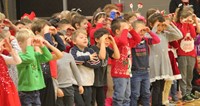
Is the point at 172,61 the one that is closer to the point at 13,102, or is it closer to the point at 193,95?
the point at 193,95

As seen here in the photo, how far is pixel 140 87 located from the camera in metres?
5.80

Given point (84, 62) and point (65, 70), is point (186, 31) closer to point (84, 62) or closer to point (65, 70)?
point (84, 62)

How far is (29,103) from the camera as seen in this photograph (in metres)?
4.22

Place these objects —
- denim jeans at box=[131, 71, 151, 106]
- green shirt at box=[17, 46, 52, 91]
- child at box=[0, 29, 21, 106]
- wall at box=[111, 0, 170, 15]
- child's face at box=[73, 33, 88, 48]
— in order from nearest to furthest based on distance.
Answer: child at box=[0, 29, 21, 106] < green shirt at box=[17, 46, 52, 91] < child's face at box=[73, 33, 88, 48] < denim jeans at box=[131, 71, 151, 106] < wall at box=[111, 0, 170, 15]

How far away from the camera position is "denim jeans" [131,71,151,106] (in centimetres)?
567

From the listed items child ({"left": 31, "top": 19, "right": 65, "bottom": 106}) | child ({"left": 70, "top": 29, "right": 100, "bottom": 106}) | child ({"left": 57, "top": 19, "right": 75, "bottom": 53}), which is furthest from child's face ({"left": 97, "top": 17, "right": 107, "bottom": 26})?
child ({"left": 31, "top": 19, "right": 65, "bottom": 106})

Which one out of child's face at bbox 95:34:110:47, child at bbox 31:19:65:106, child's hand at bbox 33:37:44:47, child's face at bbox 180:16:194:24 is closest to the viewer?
child's hand at bbox 33:37:44:47

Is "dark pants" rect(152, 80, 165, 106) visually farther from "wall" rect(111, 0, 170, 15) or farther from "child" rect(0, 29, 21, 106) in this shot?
"wall" rect(111, 0, 170, 15)

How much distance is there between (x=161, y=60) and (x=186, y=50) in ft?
2.81

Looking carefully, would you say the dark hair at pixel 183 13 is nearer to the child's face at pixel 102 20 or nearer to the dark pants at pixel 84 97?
the child's face at pixel 102 20

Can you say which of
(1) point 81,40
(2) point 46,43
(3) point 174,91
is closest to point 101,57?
(1) point 81,40

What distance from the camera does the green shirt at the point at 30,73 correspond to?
4.12m

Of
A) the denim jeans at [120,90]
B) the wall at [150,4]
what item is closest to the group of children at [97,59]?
the denim jeans at [120,90]

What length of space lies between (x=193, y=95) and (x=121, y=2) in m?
4.61
